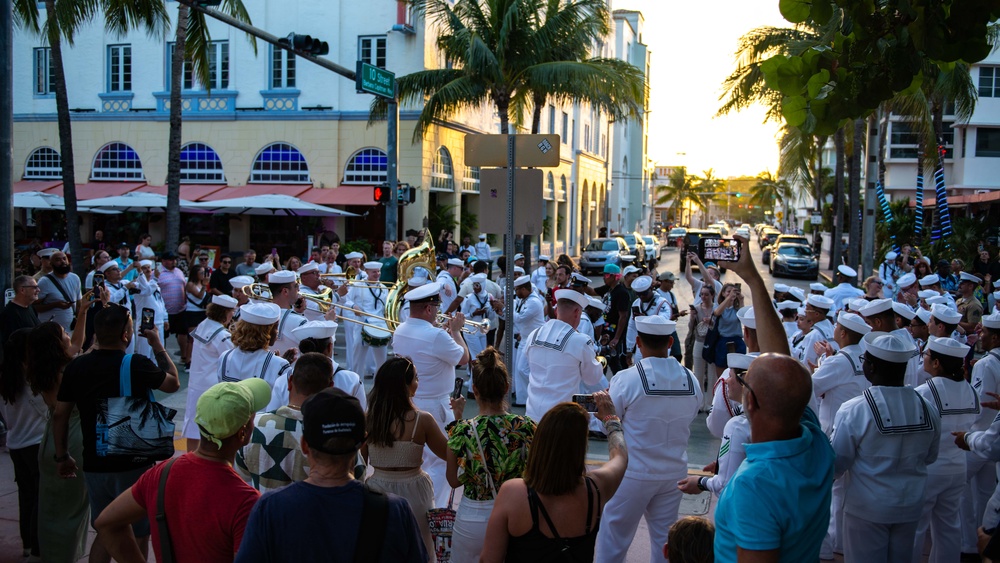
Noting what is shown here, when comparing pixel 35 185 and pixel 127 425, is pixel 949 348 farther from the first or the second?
pixel 35 185

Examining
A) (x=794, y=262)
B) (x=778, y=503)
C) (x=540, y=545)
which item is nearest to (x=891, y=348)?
(x=778, y=503)

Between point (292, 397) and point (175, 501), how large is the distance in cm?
120

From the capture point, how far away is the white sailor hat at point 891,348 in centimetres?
452

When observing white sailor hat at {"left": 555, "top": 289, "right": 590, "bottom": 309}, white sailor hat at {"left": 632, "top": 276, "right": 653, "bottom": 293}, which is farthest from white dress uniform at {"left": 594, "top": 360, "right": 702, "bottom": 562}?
white sailor hat at {"left": 632, "top": 276, "right": 653, "bottom": 293}

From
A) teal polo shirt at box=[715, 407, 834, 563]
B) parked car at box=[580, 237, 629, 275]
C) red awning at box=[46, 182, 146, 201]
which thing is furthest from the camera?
parked car at box=[580, 237, 629, 275]

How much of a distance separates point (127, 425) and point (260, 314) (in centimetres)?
141

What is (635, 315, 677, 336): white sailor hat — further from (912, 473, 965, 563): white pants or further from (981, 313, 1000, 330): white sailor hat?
(981, 313, 1000, 330): white sailor hat

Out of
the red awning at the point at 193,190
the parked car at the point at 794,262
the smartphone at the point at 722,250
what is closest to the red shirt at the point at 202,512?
the smartphone at the point at 722,250

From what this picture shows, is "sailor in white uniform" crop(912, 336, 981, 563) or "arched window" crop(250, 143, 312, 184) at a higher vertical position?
"arched window" crop(250, 143, 312, 184)

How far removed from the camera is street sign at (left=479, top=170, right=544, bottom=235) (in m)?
7.31

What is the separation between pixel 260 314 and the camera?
19.6 feet

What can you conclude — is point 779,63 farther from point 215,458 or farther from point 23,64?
point 23,64

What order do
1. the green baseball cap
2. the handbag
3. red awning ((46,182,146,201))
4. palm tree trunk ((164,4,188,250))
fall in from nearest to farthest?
the green baseball cap → the handbag → palm tree trunk ((164,4,188,250)) → red awning ((46,182,146,201))

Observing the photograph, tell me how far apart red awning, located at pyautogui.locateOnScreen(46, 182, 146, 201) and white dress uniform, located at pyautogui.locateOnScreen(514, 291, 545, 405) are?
23.7 m
